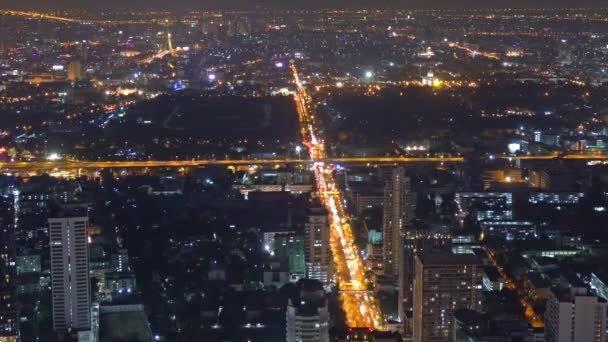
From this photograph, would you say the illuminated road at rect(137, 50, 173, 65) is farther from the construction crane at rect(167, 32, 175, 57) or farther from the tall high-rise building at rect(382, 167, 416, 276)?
the tall high-rise building at rect(382, 167, 416, 276)

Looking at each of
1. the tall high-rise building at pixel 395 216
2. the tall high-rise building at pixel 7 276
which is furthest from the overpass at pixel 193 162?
the tall high-rise building at pixel 395 216

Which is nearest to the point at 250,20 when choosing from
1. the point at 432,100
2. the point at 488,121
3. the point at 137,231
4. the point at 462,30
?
the point at 462,30

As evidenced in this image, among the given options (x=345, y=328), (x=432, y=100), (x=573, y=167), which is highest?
(x=432, y=100)

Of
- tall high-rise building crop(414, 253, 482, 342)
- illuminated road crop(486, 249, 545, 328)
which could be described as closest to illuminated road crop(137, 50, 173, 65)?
illuminated road crop(486, 249, 545, 328)

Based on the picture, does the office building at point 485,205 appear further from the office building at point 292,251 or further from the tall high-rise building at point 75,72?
the tall high-rise building at point 75,72

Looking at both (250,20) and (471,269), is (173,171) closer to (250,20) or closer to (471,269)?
(471,269)
